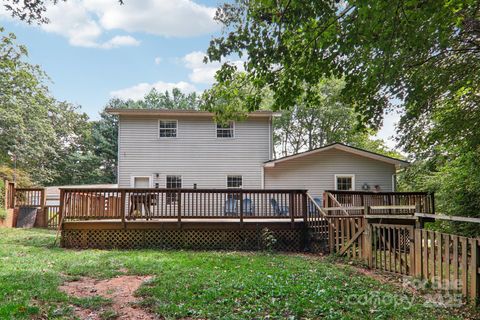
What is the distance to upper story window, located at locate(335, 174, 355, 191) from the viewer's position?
14.6 m

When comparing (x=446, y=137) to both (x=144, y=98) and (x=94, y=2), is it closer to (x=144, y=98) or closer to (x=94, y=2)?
(x=94, y=2)

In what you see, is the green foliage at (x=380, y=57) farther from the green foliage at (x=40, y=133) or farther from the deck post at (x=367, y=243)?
the green foliage at (x=40, y=133)

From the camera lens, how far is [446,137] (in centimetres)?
870

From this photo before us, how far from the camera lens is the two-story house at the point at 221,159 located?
14.1 metres

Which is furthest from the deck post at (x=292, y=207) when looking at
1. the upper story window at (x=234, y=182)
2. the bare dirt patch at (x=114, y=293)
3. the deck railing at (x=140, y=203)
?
the upper story window at (x=234, y=182)

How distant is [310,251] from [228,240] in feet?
7.33

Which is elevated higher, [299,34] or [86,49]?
[86,49]

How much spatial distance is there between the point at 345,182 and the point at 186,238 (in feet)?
27.4

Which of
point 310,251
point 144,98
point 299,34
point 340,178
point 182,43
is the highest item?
point 144,98

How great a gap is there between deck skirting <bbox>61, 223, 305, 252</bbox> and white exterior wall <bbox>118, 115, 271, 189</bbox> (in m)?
5.16

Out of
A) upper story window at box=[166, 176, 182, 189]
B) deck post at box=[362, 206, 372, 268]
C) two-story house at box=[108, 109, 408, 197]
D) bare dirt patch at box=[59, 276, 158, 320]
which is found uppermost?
two-story house at box=[108, 109, 408, 197]

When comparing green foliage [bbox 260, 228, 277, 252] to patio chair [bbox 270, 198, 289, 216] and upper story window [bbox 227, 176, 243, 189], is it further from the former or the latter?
upper story window [bbox 227, 176, 243, 189]

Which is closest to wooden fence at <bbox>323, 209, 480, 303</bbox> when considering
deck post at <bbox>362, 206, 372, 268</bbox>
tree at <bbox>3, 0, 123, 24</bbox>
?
deck post at <bbox>362, 206, 372, 268</bbox>

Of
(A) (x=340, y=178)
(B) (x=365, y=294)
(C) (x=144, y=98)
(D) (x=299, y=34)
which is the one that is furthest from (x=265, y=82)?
(C) (x=144, y=98)
